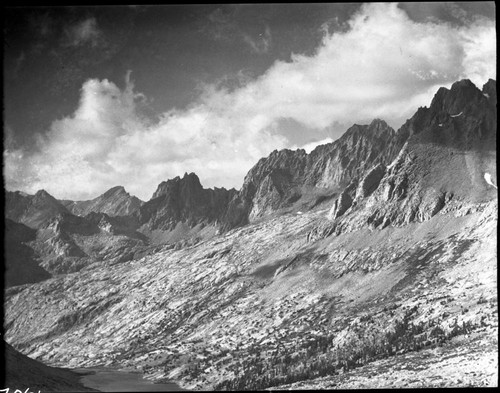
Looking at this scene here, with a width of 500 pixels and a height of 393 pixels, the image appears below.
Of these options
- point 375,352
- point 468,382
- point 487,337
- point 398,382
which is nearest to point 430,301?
point 375,352

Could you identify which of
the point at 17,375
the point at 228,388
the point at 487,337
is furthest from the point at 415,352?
the point at 17,375

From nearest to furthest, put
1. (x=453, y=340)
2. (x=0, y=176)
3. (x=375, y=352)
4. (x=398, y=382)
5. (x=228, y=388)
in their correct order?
(x=0, y=176) → (x=398, y=382) → (x=453, y=340) → (x=375, y=352) → (x=228, y=388)

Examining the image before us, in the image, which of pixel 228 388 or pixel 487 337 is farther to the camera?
pixel 228 388

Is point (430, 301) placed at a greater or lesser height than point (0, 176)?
lesser

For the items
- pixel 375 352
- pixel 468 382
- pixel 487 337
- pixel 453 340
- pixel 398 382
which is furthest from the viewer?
pixel 375 352

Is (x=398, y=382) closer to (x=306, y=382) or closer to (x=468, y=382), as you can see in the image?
(x=468, y=382)

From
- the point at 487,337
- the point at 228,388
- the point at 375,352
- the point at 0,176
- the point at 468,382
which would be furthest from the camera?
the point at 228,388

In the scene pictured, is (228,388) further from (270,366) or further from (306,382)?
(306,382)

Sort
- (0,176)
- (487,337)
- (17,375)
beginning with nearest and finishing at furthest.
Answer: (0,176) → (17,375) → (487,337)

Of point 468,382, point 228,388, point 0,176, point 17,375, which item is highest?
point 0,176
